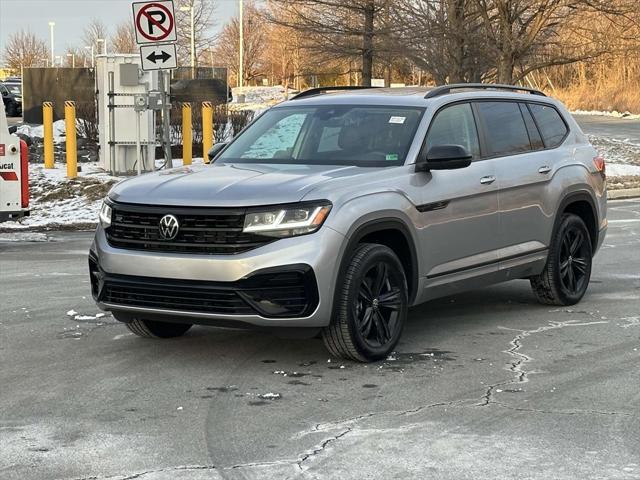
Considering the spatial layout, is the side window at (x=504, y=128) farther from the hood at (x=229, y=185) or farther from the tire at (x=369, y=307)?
the tire at (x=369, y=307)

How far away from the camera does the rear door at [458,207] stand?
726 cm

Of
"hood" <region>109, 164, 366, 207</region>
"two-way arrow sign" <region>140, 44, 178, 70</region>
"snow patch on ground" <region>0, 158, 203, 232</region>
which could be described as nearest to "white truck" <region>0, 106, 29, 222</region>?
"snow patch on ground" <region>0, 158, 203, 232</region>

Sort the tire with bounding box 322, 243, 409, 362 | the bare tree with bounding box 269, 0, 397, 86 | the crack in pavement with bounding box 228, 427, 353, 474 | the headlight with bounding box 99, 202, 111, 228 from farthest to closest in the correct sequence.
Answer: the bare tree with bounding box 269, 0, 397, 86, the headlight with bounding box 99, 202, 111, 228, the tire with bounding box 322, 243, 409, 362, the crack in pavement with bounding box 228, 427, 353, 474

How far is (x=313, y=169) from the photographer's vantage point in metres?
7.01

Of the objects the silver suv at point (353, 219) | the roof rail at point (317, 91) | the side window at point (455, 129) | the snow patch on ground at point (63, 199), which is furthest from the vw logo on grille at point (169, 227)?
the snow patch on ground at point (63, 199)

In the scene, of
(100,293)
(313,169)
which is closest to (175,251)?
(100,293)

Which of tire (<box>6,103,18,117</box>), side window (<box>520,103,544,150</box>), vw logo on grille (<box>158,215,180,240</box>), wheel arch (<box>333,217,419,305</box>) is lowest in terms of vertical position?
wheel arch (<box>333,217,419,305</box>)

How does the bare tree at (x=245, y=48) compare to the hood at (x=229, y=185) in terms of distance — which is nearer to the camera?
the hood at (x=229, y=185)

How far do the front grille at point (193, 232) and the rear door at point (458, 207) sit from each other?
1359 mm

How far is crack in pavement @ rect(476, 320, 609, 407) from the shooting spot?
6.11 meters

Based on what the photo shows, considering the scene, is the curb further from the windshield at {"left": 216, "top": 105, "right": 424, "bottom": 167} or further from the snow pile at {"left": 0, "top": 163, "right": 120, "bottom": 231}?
the windshield at {"left": 216, "top": 105, "right": 424, "bottom": 167}

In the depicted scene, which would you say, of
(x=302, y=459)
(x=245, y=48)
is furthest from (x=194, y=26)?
(x=302, y=459)

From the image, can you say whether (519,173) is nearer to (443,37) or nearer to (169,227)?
(169,227)

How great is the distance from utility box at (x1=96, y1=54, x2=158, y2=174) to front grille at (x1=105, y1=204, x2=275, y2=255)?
44.6ft
